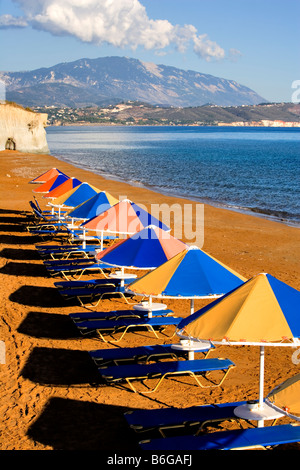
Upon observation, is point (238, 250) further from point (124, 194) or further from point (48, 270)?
point (124, 194)

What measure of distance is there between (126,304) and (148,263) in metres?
2.46

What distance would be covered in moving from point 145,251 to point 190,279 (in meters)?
1.98

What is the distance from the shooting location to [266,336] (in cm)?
584

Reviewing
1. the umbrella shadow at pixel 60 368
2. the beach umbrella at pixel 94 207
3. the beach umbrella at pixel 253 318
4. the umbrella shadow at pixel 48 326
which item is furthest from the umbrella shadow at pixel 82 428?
the beach umbrella at pixel 94 207

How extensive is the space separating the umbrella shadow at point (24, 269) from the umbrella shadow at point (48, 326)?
2.97 m

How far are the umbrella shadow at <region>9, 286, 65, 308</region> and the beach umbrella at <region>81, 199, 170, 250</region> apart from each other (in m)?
1.60

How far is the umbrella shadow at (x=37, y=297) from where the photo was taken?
11852mm

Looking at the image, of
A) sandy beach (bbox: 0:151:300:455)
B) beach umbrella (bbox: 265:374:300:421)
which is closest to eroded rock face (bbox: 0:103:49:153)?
sandy beach (bbox: 0:151:300:455)

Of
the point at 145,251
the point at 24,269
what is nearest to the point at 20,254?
the point at 24,269

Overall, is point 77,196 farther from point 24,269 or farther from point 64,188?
point 24,269

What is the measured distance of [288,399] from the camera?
17.1ft

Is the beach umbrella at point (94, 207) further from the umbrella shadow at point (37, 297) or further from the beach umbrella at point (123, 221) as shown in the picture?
the umbrella shadow at point (37, 297)

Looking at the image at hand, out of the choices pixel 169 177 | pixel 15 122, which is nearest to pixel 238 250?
pixel 169 177

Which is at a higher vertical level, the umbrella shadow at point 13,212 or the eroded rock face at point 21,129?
the eroded rock face at point 21,129
